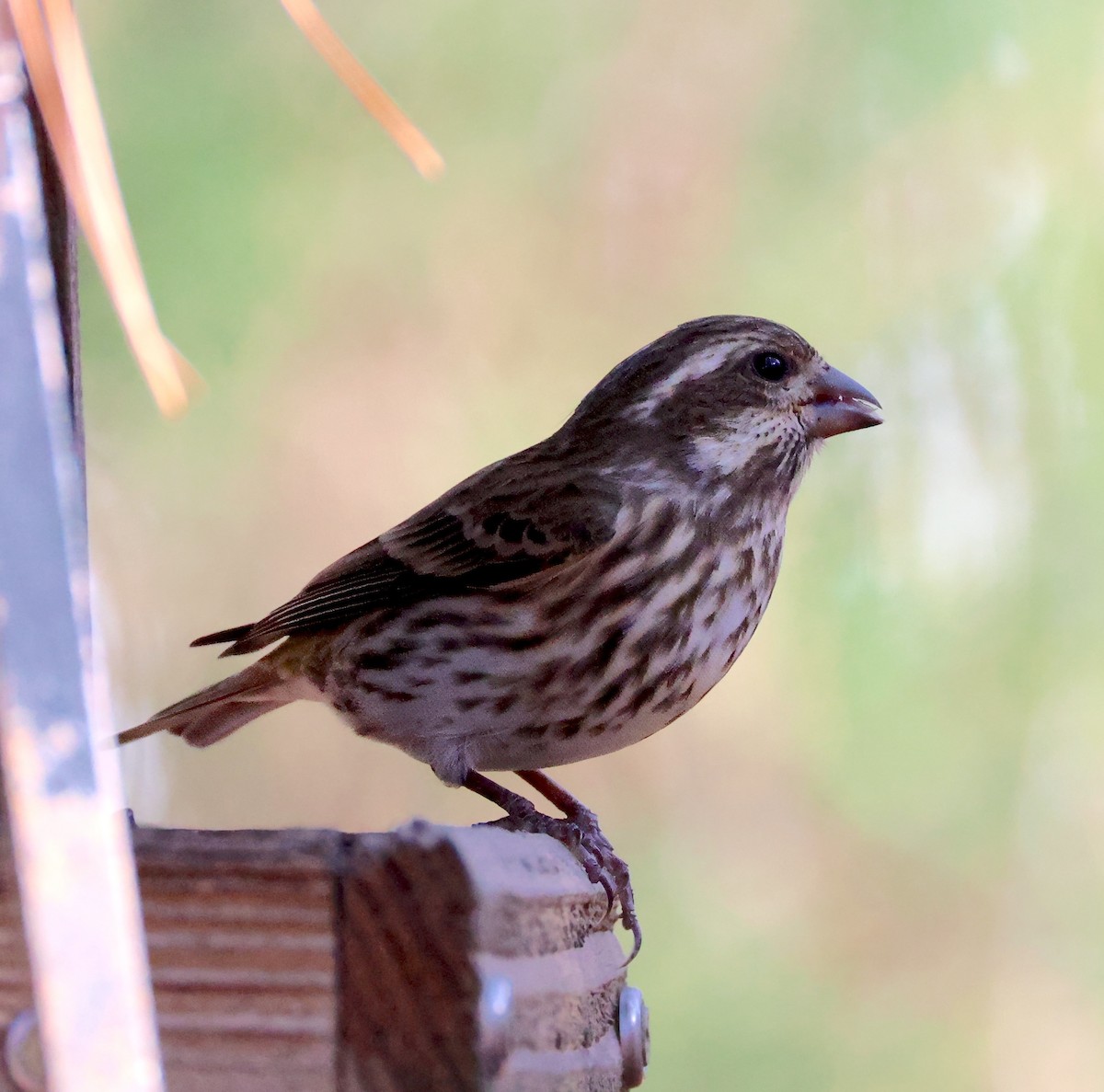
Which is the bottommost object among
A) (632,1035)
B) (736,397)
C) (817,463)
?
(632,1035)

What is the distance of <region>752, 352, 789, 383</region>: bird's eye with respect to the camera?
259 cm

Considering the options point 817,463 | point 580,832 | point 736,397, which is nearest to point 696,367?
point 736,397

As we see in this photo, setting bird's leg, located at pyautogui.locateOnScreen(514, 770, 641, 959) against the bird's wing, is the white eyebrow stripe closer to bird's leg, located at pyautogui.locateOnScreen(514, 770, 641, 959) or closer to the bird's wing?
the bird's wing

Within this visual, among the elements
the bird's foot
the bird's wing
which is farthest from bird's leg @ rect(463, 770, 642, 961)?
the bird's wing

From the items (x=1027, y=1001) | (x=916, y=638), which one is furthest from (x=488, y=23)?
(x=1027, y=1001)

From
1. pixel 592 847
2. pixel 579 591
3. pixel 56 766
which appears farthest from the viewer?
pixel 579 591

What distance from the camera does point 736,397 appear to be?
8.42 feet

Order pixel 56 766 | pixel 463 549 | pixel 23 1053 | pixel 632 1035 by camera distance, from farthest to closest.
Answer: pixel 463 549, pixel 632 1035, pixel 23 1053, pixel 56 766

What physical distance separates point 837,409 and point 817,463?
52.9 inches

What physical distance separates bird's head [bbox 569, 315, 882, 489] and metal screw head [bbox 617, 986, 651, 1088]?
1.21m

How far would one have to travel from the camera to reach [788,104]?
4020mm

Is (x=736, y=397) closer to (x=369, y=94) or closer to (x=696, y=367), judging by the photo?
(x=696, y=367)

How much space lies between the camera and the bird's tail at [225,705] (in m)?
2.61

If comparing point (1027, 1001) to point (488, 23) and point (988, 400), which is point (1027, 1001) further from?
point (488, 23)
